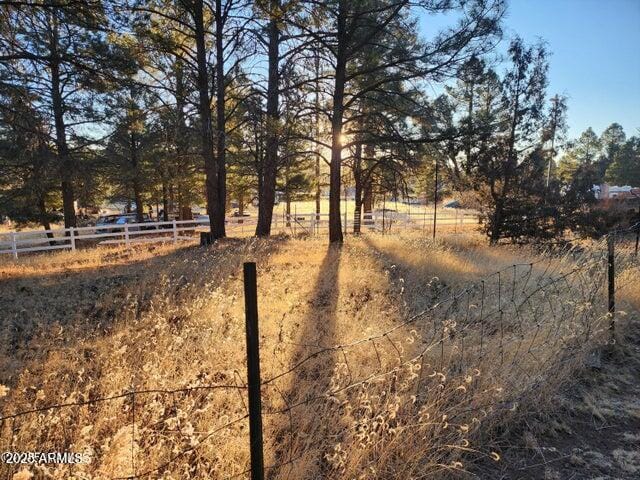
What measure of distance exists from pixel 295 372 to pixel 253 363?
6.22 ft

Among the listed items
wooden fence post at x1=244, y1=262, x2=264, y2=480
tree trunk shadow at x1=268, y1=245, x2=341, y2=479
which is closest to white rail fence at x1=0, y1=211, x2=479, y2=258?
tree trunk shadow at x1=268, y1=245, x2=341, y2=479

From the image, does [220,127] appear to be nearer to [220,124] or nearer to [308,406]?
[220,124]

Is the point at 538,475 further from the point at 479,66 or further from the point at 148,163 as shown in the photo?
the point at 148,163

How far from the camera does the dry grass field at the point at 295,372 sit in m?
2.49

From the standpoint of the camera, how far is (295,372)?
3.69m

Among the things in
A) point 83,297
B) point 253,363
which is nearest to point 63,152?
point 83,297

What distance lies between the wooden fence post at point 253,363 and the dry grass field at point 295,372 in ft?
1.26

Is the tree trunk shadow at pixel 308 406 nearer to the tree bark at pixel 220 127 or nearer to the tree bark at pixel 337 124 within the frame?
the tree bark at pixel 337 124

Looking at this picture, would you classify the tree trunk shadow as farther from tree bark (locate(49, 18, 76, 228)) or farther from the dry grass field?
tree bark (locate(49, 18, 76, 228))

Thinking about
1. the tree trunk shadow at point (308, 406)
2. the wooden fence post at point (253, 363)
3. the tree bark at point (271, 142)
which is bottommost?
the tree trunk shadow at point (308, 406)

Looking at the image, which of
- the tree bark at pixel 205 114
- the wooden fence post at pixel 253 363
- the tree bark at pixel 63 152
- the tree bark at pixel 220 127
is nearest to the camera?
the wooden fence post at pixel 253 363

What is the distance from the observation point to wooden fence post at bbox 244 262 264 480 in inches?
73.7

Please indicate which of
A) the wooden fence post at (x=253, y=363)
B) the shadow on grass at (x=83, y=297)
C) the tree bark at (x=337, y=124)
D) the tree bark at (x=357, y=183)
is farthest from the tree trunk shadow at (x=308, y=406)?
the tree bark at (x=357, y=183)

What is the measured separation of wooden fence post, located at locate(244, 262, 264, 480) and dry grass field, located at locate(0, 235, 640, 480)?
0.38 meters
